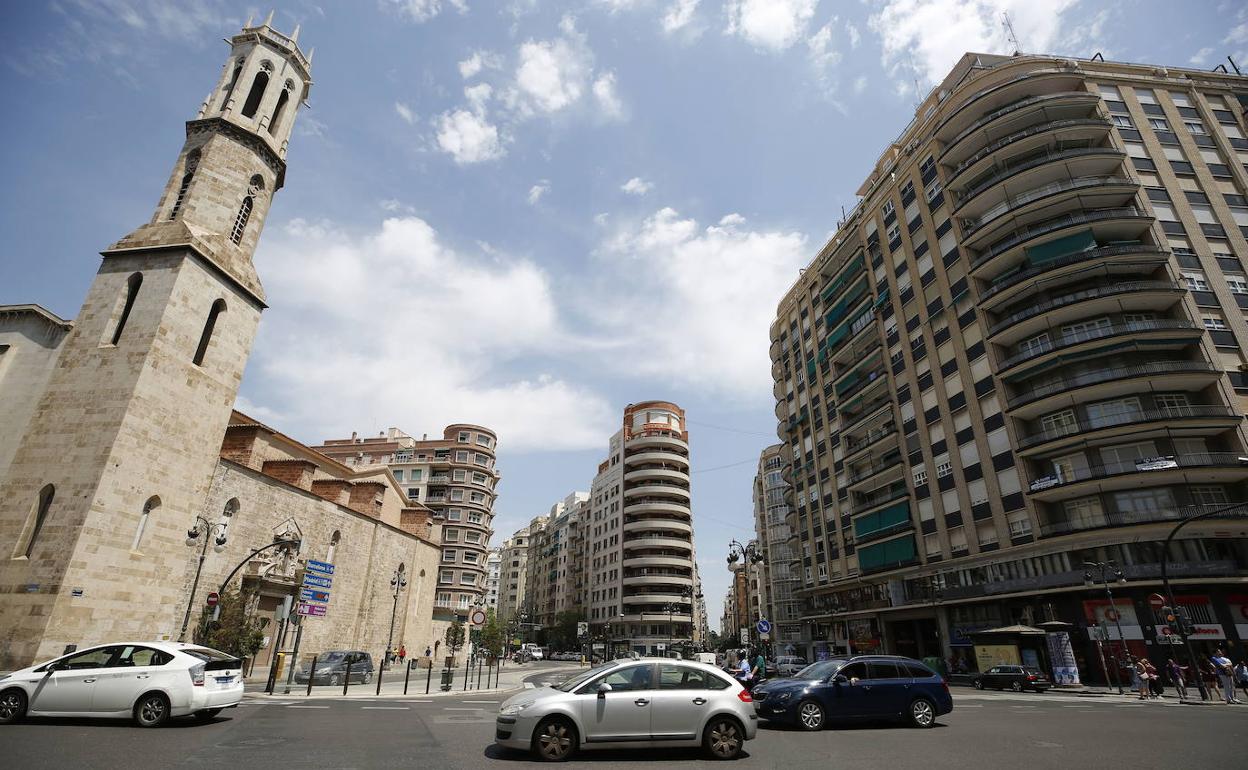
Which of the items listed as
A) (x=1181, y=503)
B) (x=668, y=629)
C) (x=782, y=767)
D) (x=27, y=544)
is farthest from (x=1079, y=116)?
(x=668, y=629)

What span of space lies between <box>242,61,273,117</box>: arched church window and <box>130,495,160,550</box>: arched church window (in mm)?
17954

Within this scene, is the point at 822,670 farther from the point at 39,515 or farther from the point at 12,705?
the point at 39,515

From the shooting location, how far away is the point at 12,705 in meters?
9.29

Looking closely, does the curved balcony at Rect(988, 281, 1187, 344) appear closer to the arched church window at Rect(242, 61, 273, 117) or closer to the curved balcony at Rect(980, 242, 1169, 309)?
the curved balcony at Rect(980, 242, 1169, 309)

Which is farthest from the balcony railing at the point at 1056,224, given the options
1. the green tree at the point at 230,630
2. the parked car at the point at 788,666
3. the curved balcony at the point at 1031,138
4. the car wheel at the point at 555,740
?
the green tree at the point at 230,630

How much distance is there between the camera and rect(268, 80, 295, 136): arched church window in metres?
27.2

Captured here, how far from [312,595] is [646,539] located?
176 feet

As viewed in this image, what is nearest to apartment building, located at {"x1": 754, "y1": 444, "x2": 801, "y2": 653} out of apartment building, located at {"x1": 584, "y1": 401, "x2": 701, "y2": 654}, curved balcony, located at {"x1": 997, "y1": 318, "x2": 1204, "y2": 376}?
apartment building, located at {"x1": 584, "y1": 401, "x2": 701, "y2": 654}

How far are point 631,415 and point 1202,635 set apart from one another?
2398 inches

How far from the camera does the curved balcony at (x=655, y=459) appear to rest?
243ft

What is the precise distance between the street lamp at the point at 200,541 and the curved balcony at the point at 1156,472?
127 feet

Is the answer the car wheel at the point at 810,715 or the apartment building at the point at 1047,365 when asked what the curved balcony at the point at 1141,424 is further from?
the car wheel at the point at 810,715

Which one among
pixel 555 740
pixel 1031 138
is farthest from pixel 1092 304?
pixel 555 740

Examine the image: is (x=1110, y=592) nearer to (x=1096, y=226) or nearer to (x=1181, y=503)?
(x=1181, y=503)
